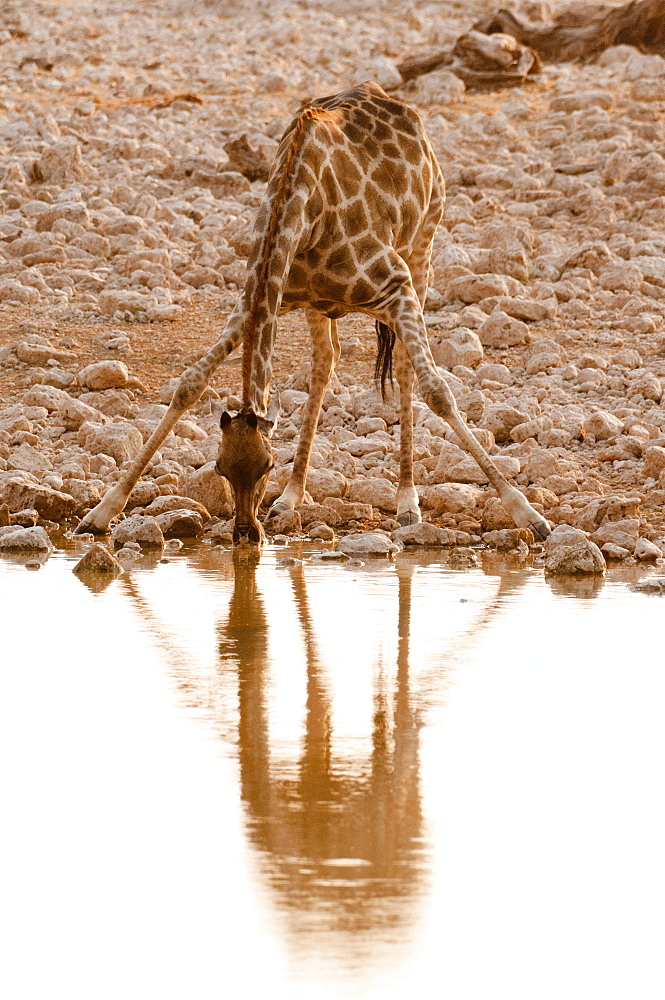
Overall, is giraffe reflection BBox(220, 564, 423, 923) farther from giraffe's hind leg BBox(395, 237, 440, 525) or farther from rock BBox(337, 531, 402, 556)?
giraffe's hind leg BBox(395, 237, 440, 525)

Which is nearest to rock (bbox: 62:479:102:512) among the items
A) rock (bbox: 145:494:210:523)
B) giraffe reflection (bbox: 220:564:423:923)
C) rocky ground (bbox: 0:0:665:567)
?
rocky ground (bbox: 0:0:665:567)

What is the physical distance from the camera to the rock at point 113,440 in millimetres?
8367

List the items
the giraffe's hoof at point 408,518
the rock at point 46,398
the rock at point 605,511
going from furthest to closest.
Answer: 1. the rock at point 46,398
2. the giraffe's hoof at point 408,518
3. the rock at point 605,511

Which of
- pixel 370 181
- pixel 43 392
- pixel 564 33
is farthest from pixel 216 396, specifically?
pixel 564 33

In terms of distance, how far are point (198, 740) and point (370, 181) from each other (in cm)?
489

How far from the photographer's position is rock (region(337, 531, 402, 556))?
276 inches

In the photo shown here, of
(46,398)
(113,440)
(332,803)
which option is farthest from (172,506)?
(332,803)

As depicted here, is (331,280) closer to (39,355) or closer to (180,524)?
(180,524)

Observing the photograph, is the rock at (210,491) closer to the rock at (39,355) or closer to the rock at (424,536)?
the rock at (424,536)

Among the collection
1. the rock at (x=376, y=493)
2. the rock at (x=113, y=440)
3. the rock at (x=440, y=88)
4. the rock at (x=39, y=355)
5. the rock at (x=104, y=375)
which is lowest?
the rock at (x=376, y=493)

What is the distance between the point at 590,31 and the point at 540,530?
15.8 m

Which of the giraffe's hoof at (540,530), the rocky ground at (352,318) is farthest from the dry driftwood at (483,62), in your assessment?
the giraffe's hoof at (540,530)

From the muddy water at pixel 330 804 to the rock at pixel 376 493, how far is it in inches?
113

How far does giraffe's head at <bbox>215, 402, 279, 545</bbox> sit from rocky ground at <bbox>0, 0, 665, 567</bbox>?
91 cm
